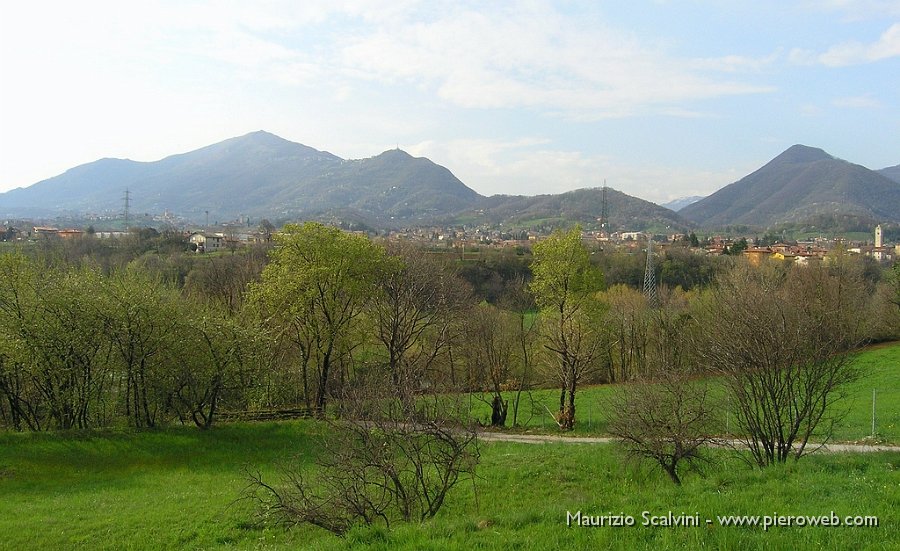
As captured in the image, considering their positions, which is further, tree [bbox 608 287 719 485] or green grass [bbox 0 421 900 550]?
tree [bbox 608 287 719 485]

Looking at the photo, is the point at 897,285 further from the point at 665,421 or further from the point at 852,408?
the point at 665,421

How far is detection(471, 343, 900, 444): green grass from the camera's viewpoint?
2138 cm

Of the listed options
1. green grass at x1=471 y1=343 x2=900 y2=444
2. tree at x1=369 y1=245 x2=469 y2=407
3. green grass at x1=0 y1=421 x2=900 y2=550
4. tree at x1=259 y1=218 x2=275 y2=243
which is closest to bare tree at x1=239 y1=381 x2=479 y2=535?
green grass at x1=0 y1=421 x2=900 y2=550

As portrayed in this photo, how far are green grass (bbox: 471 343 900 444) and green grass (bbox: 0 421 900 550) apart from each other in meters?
3.43

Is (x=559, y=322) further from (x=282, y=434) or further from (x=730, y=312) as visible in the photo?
(x=282, y=434)

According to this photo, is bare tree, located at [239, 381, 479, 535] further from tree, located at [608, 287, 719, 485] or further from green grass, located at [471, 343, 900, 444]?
green grass, located at [471, 343, 900, 444]

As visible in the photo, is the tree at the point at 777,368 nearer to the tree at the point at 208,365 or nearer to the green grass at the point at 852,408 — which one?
the green grass at the point at 852,408

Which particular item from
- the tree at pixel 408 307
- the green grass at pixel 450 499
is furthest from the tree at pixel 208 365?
the tree at pixel 408 307

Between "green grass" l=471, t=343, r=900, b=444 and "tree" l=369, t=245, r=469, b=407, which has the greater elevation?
"tree" l=369, t=245, r=469, b=407

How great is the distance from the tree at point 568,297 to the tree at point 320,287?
30.8ft

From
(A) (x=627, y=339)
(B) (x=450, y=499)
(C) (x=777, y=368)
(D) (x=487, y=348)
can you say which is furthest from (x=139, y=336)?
(A) (x=627, y=339)

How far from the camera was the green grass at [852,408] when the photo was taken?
21375mm

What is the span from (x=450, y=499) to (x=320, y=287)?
1619 centimetres

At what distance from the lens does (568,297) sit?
25.3 m
